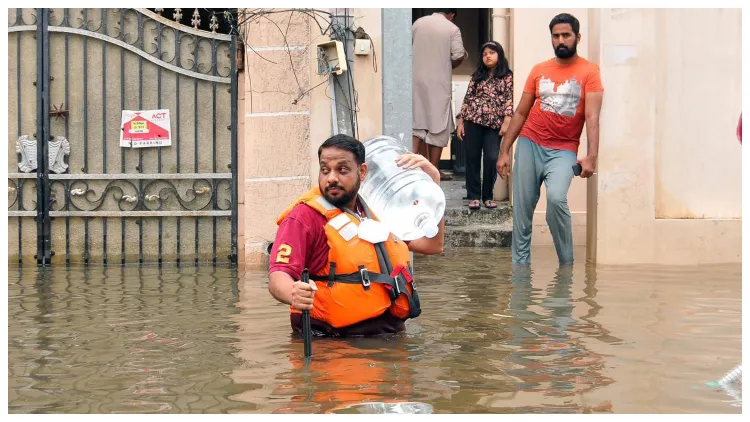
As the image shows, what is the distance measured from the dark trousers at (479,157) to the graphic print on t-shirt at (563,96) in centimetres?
211

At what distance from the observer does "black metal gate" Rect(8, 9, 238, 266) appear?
9914 millimetres

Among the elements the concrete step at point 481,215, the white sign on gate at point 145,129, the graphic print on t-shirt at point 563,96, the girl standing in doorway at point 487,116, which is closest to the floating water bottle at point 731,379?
the graphic print on t-shirt at point 563,96

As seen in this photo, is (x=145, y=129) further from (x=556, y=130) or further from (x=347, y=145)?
(x=347, y=145)

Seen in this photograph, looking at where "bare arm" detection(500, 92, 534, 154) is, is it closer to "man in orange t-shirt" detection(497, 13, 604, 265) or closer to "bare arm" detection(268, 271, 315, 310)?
"man in orange t-shirt" detection(497, 13, 604, 265)

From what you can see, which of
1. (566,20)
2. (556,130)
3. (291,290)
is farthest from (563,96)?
(291,290)

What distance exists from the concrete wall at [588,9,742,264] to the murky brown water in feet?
2.64

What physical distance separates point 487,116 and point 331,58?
2.50 meters

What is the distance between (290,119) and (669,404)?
224 inches

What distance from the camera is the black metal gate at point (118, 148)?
390 inches

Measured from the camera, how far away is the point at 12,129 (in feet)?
32.7

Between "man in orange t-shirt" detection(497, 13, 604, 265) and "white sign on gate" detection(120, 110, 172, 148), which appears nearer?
"man in orange t-shirt" detection(497, 13, 604, 265)

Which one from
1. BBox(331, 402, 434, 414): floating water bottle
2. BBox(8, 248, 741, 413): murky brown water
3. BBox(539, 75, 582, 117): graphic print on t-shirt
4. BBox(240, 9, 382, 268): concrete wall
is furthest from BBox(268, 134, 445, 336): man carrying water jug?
BBox(240, 9, 382, 268): concrete wall

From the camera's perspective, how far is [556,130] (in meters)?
9.15
